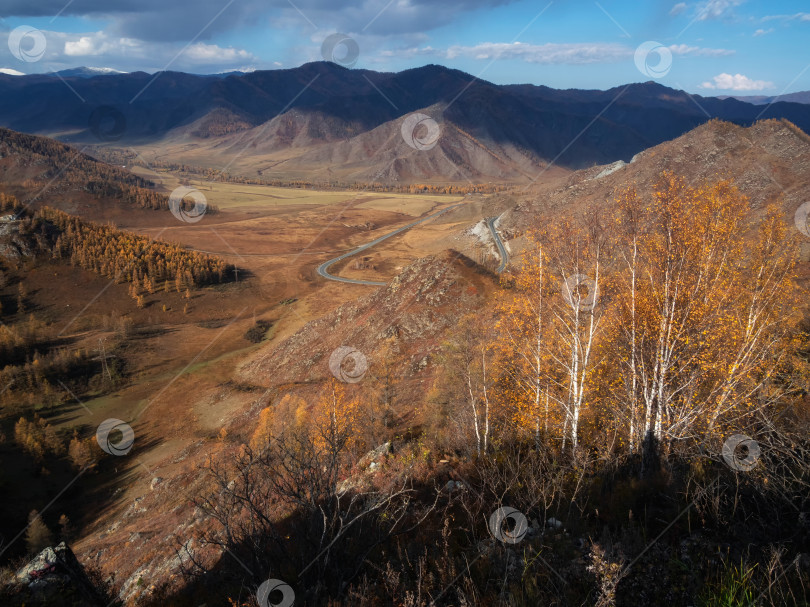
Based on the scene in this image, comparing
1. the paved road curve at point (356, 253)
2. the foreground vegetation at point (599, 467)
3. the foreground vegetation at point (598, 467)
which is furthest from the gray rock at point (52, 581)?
the paved road curve at point (356, 253)

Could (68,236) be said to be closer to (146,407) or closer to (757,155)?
(146,407)

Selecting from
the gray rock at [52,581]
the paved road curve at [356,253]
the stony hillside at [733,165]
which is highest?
the stony hillside at [733,165]

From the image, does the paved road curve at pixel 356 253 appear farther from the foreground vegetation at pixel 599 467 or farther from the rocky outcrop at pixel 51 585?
the rocky outcrop at pixel 51 585

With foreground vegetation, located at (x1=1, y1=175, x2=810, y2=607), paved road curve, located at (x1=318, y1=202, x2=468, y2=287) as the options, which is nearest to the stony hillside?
foreground vegetation, located at (x1=1, y1=175, x2=810, y2=607)

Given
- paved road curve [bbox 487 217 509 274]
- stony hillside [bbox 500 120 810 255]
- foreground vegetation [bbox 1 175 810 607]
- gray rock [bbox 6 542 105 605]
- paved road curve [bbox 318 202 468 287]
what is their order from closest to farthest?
1. foreground vegetation [bbox 1 175 810 607]
2. gray rock [bbox 6 542 105 605]
3. stony hillside [bbox 500 120 810 255]
4. paved road curve [bbox 487 217 509 274]
5. paved road curve [bbox 318 202 468 287]

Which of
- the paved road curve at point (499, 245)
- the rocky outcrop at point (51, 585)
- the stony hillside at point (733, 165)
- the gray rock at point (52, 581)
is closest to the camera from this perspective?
the rocky outcrop at point (51, 585)

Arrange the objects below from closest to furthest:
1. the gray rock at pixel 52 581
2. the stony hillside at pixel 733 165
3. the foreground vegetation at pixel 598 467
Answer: the foreground vegetation at pixel 598 467
the gray rock at pixel 52 581
the stony hillside at pixel 733 165

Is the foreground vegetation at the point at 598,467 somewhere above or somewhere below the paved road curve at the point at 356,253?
above

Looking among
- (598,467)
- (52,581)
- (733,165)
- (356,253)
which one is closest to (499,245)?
(733,165)

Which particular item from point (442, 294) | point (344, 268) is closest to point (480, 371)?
point (442, 294)

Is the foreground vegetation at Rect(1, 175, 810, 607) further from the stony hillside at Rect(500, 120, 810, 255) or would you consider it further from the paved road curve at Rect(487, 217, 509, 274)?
the paved road curve at Rect(487, 217, 509, 274)

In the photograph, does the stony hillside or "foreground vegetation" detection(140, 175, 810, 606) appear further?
the stony hillside
